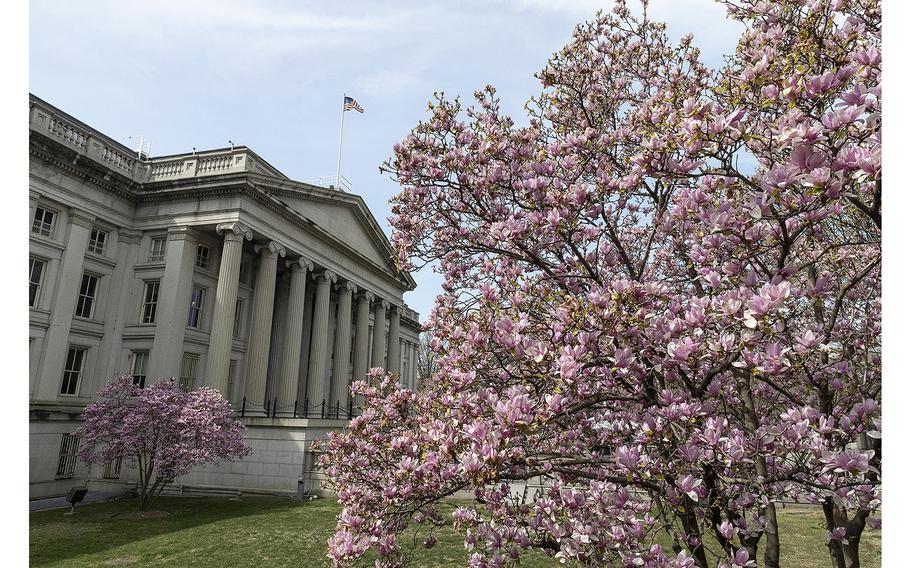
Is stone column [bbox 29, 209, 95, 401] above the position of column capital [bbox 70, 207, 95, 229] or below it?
below

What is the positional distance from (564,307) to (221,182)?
26081 mm

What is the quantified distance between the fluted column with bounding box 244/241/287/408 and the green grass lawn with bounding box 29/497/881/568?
25.5 ft

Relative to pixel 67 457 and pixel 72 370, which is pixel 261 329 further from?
pixel 67 457

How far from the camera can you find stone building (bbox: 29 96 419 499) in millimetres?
22344

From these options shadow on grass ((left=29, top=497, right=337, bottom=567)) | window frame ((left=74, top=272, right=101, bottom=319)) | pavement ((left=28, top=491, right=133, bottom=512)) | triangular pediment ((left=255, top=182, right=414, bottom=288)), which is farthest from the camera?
triangular pediment ((left=255, top=182, right=414, bottom=288))

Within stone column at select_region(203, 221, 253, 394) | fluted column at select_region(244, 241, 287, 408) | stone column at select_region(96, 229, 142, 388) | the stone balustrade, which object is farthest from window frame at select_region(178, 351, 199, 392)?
the stone balustrade

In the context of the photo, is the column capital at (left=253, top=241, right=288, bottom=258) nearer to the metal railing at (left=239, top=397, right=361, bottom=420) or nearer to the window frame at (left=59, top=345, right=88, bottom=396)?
the metal railing at (left=239, top=397, right=361, bottom=420)

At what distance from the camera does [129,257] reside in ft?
86.9

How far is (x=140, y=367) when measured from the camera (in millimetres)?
25656

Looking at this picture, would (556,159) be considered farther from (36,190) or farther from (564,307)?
(36,190)

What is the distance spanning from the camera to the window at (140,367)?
2542 cm

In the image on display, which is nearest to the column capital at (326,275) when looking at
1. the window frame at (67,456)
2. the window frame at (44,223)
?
the window frame at (44,223)

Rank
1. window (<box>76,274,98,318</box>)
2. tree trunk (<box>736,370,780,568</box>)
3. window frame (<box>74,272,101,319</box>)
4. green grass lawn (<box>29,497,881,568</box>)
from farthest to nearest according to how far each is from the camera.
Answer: window (<box>76,274,98,318</box>) → window frame (<box>74,272,101,319</box>) → green grass lawn (<box>29,497,881,568</box>) → tree trunk (<box>736,370,780,568</box>)

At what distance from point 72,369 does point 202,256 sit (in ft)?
26.2
